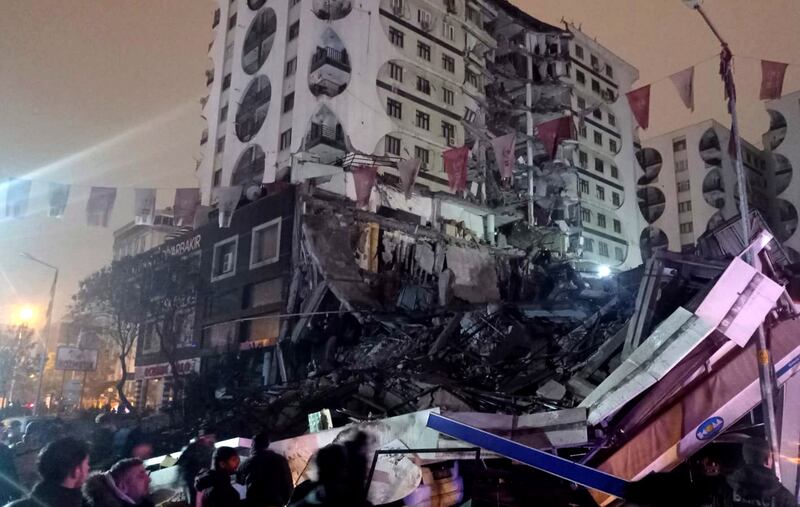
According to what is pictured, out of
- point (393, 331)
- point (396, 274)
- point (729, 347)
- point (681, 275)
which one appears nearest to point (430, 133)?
point (396, 274)

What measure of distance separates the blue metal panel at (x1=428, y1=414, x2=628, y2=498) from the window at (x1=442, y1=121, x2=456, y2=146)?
106ft

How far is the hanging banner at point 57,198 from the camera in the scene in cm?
1733

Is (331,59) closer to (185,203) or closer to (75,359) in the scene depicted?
(185,203)

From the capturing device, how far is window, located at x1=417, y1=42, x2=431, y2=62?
3616cm

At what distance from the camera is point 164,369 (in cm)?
3638

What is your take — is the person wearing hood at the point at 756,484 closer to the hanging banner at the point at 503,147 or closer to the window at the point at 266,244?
the hanging banner at the point at 503,147

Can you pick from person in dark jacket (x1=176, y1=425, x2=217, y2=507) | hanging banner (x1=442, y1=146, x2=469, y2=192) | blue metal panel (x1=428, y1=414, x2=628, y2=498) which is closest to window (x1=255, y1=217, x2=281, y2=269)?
hanging banner (x1=442, y1=146, x2=469, y2=192)

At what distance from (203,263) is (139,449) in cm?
2739

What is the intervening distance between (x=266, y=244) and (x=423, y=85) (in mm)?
14270

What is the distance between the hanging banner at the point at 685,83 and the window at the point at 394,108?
2384cm

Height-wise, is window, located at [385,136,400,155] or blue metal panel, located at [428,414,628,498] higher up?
window, located at [385,136,400,155]

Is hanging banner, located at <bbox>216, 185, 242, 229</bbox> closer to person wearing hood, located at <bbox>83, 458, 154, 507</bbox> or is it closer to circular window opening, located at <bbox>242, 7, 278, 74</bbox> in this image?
person wearing hood, located at <bbox>83, 458, 154, 507</bbox>

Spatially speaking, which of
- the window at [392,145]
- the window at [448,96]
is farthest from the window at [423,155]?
the window at [448,96]

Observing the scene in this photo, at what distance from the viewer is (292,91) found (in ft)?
113
